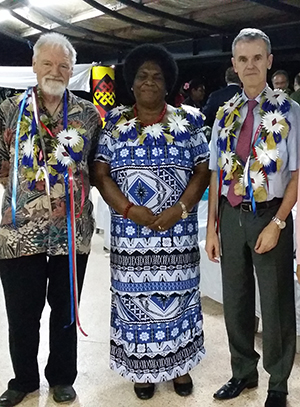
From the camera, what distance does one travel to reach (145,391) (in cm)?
232

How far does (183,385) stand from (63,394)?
1.85 feet

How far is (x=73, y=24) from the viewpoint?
6.89 metres

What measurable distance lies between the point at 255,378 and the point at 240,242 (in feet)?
2.41

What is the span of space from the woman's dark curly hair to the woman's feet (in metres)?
1.40

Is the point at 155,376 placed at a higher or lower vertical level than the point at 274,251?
lower

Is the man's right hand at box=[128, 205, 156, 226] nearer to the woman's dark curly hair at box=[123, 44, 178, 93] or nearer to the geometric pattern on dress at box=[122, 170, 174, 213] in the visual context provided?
the geometric pattern on dress at box=[122, 170, 174, 213]

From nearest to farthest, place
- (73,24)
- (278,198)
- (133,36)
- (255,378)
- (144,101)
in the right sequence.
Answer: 1. (278,198)
2. (144,101)
3. (255,378)
4. (73,24)
5. (133,36)

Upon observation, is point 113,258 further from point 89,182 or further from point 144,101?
point 144,101

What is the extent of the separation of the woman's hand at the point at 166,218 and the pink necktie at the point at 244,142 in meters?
0.24

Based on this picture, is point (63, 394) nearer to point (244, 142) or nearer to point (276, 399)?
point (276, 399)

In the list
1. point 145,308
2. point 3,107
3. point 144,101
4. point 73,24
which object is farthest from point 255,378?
point 73,24

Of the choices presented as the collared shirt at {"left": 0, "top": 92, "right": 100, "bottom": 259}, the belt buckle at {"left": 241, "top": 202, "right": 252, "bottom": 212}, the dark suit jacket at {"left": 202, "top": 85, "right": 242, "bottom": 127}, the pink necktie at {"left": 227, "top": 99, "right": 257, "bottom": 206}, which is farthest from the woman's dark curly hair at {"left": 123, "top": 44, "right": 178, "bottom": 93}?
the dark suit jacket at {"left": 202, "top": 85, "right": 242, "bottom": 127}

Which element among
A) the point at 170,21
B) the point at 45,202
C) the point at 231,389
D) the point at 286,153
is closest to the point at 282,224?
the point at 286,153

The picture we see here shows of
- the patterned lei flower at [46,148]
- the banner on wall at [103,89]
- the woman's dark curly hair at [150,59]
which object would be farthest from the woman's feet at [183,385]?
the banner on wall at [103,89]
